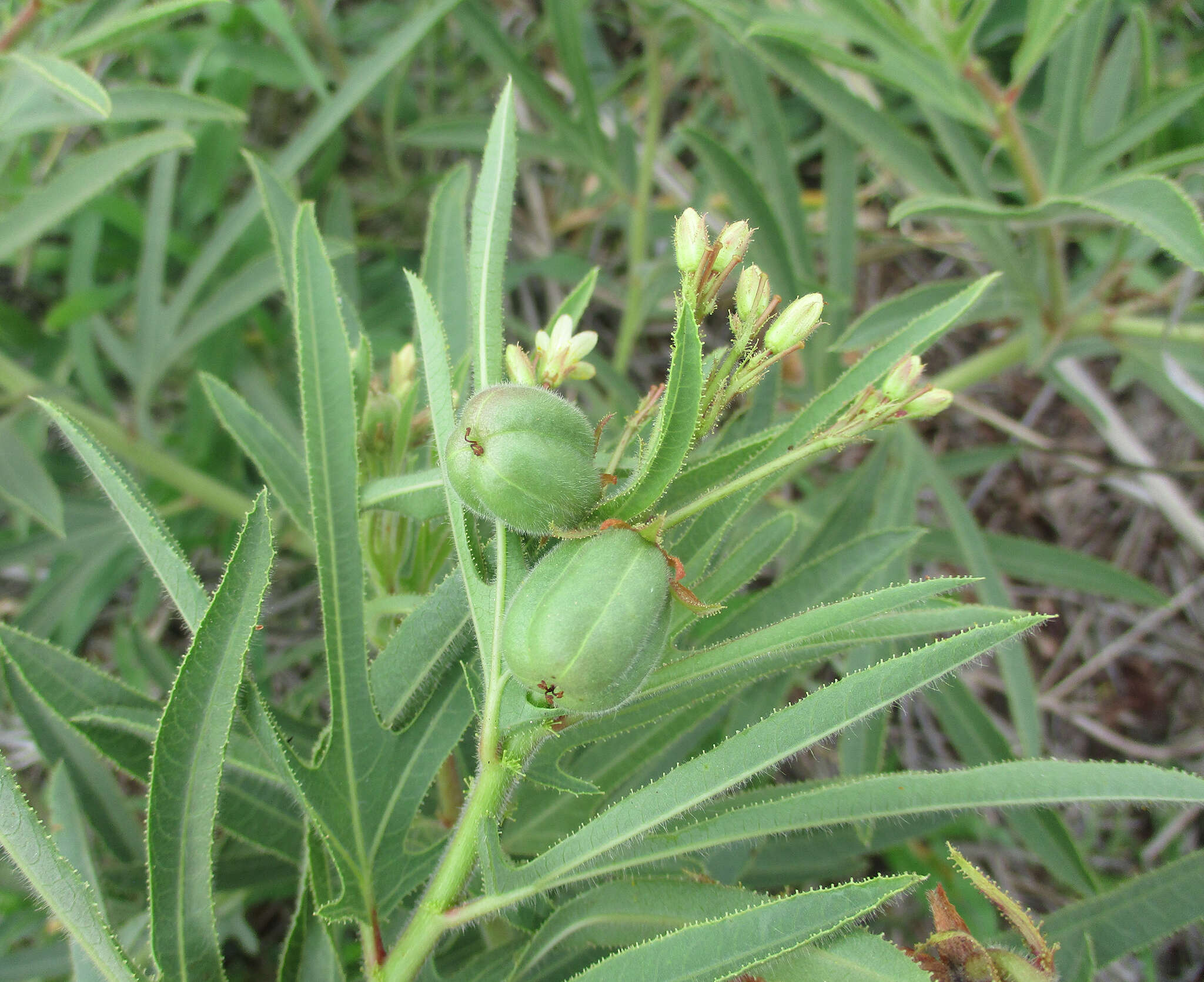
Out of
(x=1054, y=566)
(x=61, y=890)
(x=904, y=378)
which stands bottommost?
(x=1054, y=566)

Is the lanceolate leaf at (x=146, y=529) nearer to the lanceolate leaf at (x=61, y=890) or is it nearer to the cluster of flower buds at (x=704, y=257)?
the lanceolate leaf at (x=61, y=890)

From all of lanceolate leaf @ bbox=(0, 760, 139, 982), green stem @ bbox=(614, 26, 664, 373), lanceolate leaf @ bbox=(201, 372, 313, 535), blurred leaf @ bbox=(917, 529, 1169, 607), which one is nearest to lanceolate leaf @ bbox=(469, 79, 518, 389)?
lanceolate leaf @ bbox=(201, 372, 313, 535)

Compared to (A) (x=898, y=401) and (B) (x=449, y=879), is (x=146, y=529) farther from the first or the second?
(A) (x=898, y=401)

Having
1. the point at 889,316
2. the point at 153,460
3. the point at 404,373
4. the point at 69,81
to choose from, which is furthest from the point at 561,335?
the point at 153,460

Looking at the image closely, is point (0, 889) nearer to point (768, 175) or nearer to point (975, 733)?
point (975, 733)

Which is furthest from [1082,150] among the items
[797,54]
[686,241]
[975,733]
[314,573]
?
[314,573]

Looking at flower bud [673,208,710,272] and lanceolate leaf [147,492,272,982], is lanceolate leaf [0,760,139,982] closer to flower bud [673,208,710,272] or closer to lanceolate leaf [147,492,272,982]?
lanceolate leaf [147,492,272,982]
